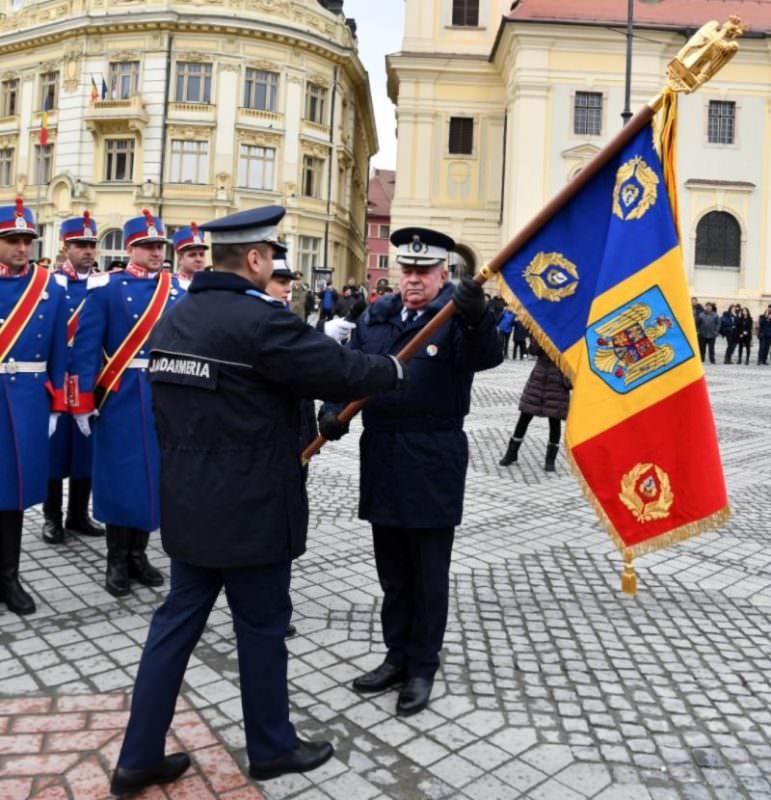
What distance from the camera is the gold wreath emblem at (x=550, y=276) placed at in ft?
12.1

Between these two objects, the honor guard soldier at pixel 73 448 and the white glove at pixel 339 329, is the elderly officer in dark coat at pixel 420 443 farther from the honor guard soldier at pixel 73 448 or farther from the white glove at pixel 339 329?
the honor guard soldier at pixel 73 448

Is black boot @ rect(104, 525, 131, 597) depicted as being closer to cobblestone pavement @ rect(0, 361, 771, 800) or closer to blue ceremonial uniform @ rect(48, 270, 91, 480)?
cobblestone pavement @ rect(0, 361, 771, 800)

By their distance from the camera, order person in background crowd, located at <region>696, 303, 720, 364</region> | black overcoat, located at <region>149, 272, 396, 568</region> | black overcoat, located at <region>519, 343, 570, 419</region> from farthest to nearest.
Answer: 1. person in background crowd, located at <region>696, 303, 720, 364</region>
2. black overcoat, located at <region>519, 343, 570, 419</region>
3. black overcoat, located at <region>149, 272, 396, 568</region>

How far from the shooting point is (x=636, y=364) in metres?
3.54

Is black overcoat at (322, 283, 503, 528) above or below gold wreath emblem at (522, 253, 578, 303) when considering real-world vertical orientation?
below

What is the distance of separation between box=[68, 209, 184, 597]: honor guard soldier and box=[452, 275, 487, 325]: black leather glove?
240 centimetres

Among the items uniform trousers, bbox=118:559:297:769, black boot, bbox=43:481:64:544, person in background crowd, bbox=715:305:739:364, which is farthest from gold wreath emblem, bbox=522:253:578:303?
person in background crowd, bbox=715:305:739:364

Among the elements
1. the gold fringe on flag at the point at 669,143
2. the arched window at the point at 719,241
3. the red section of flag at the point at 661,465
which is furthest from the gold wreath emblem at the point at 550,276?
the arched window at the point at 719,241

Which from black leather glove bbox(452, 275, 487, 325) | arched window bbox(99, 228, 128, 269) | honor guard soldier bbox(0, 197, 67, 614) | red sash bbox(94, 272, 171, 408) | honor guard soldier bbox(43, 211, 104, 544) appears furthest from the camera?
arched window bbox(99, 228, 128, 269)

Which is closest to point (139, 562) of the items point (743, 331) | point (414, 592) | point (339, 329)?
point (339, 329)

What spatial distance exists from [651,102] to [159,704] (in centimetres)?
304

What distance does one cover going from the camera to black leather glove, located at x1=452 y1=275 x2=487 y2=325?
3277 mm

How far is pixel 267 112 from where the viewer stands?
4134 centimetres

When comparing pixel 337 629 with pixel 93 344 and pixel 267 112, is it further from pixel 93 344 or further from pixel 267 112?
pixel 267 112
